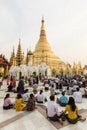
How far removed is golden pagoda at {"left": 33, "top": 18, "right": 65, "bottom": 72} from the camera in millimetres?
51781

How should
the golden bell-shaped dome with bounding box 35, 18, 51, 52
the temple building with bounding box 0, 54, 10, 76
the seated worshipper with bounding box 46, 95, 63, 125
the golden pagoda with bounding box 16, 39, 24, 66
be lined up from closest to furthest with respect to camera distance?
the seated worshipper with bounding box 46, 95, 63, 125, the temple building with bounding box 0, 54, 10, 76, the golden pagoda with bounding box 16, 39, 24, 66, the golden bell-shaped dome with bounding box 35, 18, 51, 52

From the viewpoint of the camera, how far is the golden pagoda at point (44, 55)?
170 ft

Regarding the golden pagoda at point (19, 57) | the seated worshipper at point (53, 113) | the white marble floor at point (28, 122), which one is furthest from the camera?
the golden pagoda at point (19, 57)

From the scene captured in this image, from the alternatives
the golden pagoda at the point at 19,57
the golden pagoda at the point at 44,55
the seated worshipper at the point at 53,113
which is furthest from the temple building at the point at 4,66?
the seated worshipper at the point at 53,113

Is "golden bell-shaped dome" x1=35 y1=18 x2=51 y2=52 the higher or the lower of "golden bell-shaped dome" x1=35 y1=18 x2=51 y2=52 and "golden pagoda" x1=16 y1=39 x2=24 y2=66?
the higher

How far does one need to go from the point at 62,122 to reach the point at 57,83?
422 inches

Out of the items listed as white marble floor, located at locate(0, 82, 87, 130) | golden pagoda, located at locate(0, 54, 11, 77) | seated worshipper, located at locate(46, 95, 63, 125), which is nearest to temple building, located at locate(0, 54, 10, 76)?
golden pagoda, located at locate(0, 54, 11, 77)

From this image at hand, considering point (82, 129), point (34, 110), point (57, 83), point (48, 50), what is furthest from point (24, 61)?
point (82, 129)

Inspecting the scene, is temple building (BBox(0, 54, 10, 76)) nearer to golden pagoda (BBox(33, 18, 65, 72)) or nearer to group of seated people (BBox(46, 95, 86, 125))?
golden pagoda (BBox(33, 18, 65, 72))

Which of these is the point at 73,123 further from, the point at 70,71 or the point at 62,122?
the point at 70,71

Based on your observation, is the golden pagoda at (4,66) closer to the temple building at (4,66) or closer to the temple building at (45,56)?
the temple building at (4,66)

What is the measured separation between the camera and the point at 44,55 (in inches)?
2062

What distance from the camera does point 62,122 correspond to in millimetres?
6598

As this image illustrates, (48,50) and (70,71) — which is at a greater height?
(48,50)
